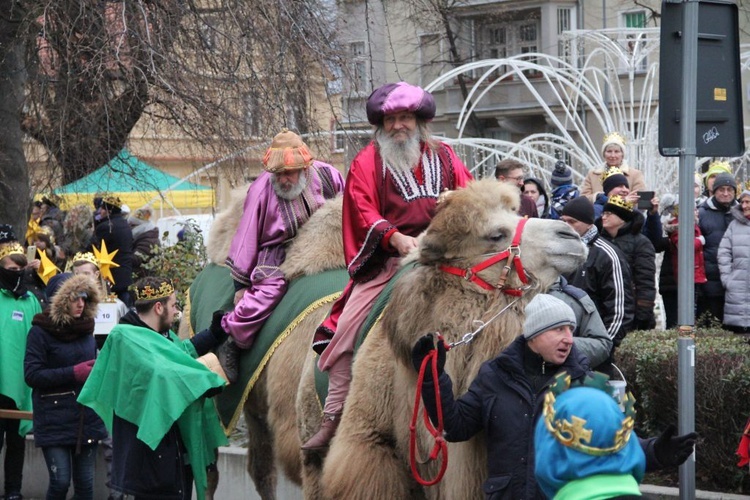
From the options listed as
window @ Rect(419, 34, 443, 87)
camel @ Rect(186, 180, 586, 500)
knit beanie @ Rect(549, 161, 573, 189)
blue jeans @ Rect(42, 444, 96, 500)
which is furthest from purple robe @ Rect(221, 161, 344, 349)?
window @ Rect(419, 34, 443, 87)

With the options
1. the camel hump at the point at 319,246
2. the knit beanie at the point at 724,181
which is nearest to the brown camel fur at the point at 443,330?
the camel hump at the point at 319,246

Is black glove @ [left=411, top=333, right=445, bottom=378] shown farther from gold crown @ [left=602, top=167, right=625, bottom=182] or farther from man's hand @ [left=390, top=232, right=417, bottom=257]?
gold crown @ [left=602, top=167, right=625, bottom=182]

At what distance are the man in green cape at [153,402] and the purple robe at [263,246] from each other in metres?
0.47

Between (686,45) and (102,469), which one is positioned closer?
(686,45)

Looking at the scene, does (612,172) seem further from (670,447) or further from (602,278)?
(670,447)

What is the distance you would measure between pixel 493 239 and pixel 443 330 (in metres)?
0.46

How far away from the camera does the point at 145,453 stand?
271 inches

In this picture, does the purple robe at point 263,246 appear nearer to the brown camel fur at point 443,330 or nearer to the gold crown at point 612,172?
the brown camel fur at point 443,330

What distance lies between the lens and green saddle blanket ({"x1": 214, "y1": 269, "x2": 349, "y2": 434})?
7.10 metres

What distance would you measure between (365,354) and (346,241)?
68 cm

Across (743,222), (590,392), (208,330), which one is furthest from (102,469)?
(590,392)

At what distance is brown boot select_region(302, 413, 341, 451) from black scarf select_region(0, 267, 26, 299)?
167 inches

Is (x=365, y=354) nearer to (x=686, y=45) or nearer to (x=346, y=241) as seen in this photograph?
(x=346, y=241)

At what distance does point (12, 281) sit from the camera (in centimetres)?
949
